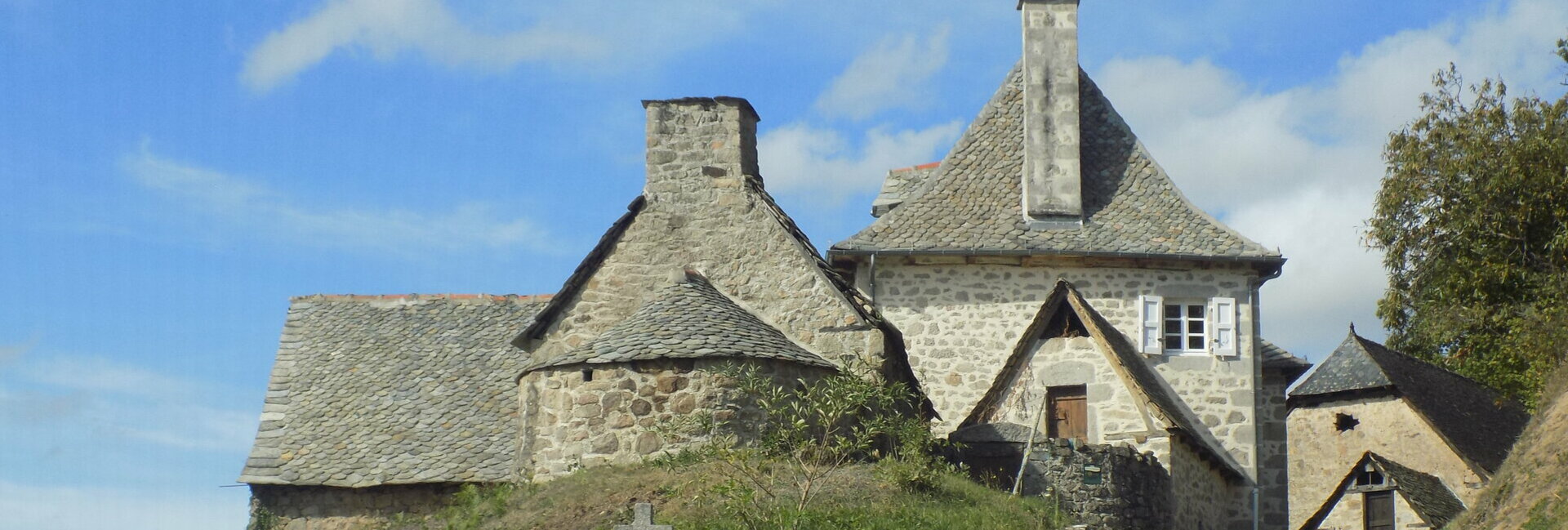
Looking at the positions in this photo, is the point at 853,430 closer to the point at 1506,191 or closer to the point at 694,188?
the point at 694,188

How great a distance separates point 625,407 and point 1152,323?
936 cm

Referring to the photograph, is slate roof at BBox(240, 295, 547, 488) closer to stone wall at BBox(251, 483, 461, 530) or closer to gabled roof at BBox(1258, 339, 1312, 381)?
stone wall at BBox(251, 483, 461, 530)

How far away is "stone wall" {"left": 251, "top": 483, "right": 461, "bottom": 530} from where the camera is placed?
2050cm

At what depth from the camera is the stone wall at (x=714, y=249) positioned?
1973cm

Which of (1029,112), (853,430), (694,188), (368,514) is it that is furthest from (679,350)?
(1029,112)

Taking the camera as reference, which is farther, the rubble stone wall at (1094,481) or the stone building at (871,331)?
the rubble stone wall at (1094,481)

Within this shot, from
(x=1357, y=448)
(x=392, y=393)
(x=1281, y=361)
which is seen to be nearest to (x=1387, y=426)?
(x=1357, y=448)

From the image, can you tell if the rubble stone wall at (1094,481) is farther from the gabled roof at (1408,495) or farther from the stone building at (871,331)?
the gabled roof at (1408,495)

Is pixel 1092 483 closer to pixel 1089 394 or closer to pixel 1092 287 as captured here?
pixel 1089 394

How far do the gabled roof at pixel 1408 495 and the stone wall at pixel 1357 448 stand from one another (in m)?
0.85

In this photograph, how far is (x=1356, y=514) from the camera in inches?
1215

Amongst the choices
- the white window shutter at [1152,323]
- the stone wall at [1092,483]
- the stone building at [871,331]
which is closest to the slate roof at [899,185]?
the stone building at [871,331]

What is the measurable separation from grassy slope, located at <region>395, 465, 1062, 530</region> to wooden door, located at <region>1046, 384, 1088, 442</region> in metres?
4.15

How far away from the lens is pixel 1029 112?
25.4m
